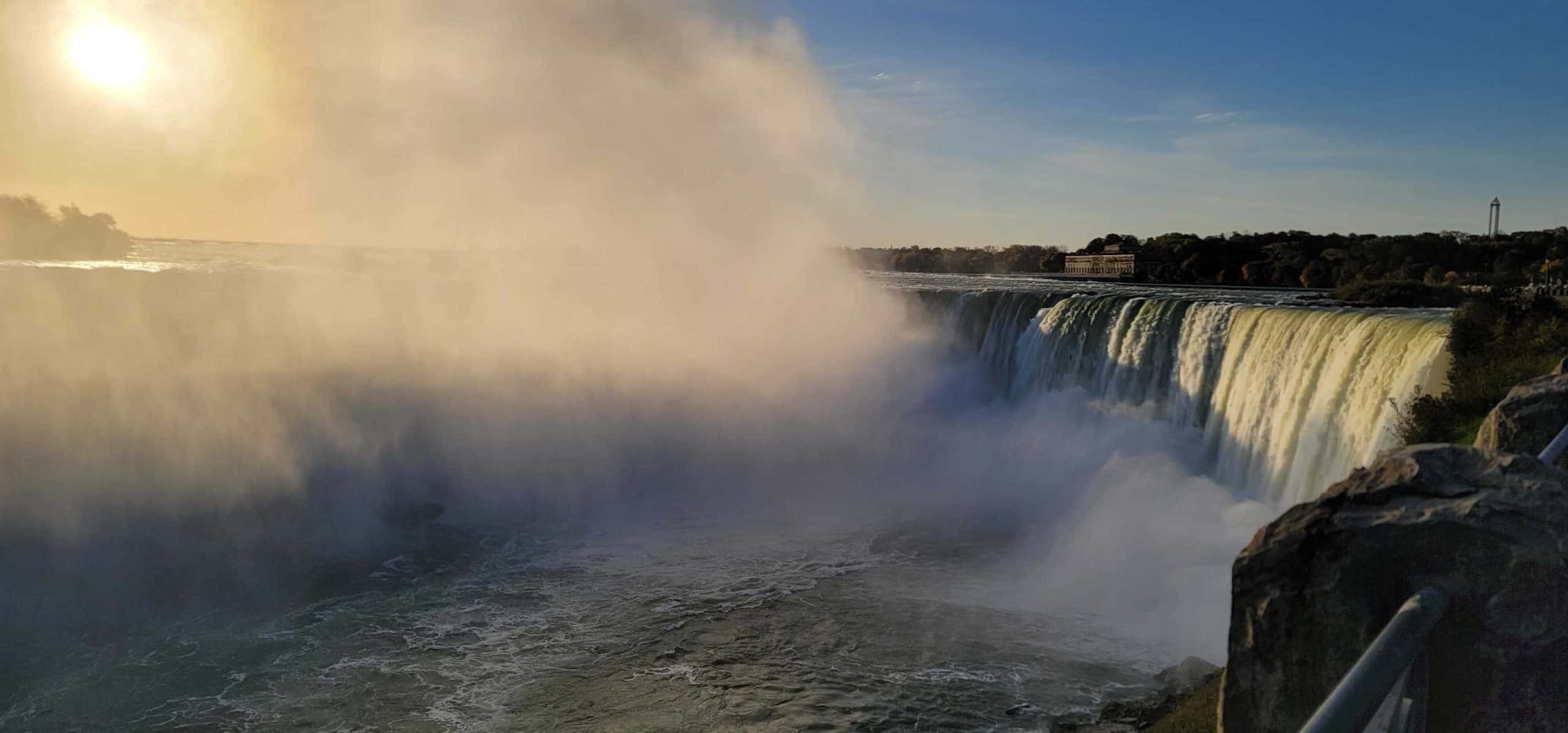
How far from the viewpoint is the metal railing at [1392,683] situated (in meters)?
1.96

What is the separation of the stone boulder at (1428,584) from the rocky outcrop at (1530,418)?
3988mm

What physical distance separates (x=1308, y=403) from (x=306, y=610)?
1780 centimetres

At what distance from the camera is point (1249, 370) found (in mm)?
20438

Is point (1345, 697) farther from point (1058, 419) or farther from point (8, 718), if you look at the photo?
point (1058, 419)

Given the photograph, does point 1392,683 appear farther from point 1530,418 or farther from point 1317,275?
point 1317,275

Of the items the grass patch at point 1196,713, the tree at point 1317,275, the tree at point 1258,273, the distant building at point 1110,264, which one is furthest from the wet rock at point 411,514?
the distant building at point 1110,264

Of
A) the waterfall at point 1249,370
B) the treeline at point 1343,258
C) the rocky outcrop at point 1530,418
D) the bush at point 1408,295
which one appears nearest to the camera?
the rocky outcrop at point 1530,418

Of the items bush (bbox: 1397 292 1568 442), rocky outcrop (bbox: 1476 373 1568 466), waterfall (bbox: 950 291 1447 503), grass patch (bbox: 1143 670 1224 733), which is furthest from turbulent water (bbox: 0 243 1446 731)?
rocky outcrop (bbox: 1476 373 1568 466)

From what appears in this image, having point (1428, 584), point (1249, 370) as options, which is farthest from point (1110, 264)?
point (1428, 584)

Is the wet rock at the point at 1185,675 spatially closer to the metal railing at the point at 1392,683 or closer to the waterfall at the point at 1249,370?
the waterfall at the point at 1249,370

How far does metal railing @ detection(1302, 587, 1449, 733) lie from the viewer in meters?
1.96

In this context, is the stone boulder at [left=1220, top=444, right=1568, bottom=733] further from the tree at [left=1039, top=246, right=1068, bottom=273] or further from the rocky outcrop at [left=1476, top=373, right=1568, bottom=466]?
the tree at [left=1039, top=246, right=1068, bottom=273]

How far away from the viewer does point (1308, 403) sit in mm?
17859

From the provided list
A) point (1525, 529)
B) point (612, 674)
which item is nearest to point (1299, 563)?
point (1525, 529)
